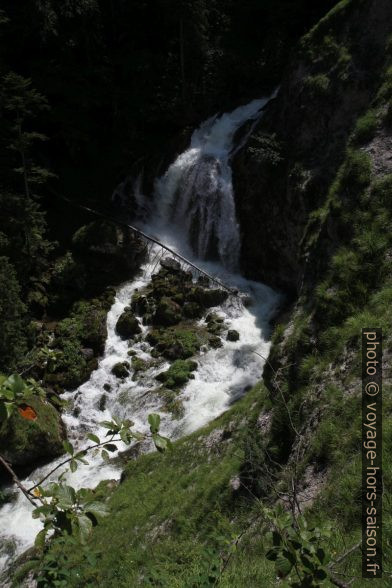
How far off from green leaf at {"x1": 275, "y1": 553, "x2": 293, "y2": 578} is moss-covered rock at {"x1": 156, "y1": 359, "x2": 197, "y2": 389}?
1408 cm

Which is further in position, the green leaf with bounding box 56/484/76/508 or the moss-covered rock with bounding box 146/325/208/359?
the moss-covered rock with bounding box 146/325/208/359

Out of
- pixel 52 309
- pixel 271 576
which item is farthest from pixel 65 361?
pixel 271 576

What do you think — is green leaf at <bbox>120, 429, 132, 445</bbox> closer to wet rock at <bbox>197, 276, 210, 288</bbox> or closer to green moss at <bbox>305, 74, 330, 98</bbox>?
wet rock at <bbox>197, 276, 210, 288</bbox>

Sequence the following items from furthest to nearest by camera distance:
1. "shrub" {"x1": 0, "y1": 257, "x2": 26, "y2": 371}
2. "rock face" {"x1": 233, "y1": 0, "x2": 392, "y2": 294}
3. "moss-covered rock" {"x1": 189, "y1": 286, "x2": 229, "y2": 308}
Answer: "moss-covered rock" {"x1": 189, "y1": 286, "x2": 229, "y2": 308} → "rock face" {"x1": 233, "y1": 0, "x2": 392, "y2": 294} → "shrub" {"x1": 0, "y1": 257, "x2": 26, "y2": 371}

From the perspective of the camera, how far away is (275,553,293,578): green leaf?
1771 mm

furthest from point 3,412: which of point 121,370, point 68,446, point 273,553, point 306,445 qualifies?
point 121,370

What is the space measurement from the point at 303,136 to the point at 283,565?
64.9ft

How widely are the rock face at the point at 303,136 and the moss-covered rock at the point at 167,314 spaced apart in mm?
4367

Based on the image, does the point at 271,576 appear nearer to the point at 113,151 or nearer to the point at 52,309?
the point at 52,309

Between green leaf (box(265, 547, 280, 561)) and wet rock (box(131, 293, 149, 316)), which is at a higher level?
green leaf (box(265, 547, 280, 561))

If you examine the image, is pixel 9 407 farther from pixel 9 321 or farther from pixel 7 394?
pixel 9 321

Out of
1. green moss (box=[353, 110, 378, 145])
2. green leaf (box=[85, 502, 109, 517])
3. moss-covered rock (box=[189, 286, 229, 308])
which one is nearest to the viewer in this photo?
green leaf (box=[85, 502, 109, 517])

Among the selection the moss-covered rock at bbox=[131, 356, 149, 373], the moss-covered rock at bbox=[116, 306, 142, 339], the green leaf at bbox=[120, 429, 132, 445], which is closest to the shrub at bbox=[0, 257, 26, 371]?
the moss-covered rock at bbox=[131, 356, 149, 373]

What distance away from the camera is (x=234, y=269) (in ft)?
70.2
